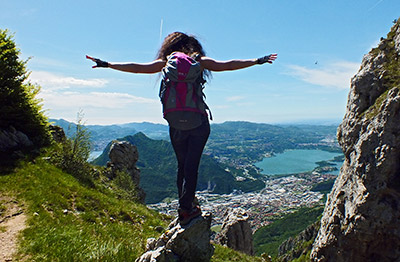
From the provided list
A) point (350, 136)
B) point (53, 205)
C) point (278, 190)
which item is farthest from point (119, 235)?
point (278, 190)

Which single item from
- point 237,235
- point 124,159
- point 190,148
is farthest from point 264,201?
point 190,148

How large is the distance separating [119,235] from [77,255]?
2257mm

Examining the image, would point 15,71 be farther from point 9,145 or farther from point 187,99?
point 187,99

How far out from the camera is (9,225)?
6.01m

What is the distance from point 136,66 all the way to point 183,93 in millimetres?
1141

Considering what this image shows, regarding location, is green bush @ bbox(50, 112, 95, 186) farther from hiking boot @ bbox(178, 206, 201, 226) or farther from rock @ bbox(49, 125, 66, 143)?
hiking boot @ bbox(178, 206, 201, 226)

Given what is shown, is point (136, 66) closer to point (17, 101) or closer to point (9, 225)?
point (9, 225)

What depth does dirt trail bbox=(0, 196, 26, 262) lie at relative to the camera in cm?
458

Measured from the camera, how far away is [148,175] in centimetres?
19338

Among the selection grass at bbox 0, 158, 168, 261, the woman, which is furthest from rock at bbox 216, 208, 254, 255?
the woman

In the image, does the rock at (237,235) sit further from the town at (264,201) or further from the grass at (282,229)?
the town at (264,201)

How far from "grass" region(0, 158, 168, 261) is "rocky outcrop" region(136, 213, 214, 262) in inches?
23.5

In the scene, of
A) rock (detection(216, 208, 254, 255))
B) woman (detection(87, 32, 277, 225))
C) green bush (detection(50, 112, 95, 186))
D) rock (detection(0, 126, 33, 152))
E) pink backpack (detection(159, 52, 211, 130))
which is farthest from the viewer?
rock (detection(216, 208, 254, 255))

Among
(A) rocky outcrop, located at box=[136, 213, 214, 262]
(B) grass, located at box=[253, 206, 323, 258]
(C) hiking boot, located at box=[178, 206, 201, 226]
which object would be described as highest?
(C) hiking boot, located at box=[178, 206, 201, 226]
